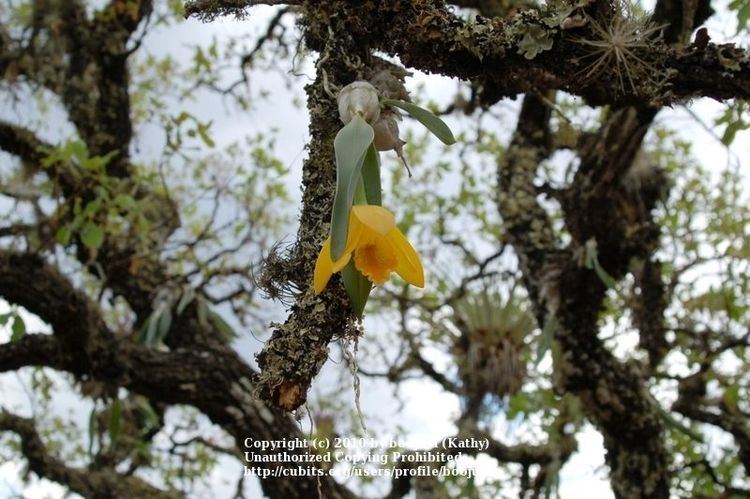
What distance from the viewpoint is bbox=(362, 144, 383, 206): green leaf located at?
0.81 meters

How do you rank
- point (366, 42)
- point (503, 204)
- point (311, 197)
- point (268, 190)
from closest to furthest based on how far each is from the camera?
point (311, 197) → point (366, 42) → point (503, 204) → point (268, 190)

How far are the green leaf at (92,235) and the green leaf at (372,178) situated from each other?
2.07 metres

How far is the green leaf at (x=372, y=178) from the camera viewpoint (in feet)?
2.67

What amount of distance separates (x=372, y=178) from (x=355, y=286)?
0.12 meters

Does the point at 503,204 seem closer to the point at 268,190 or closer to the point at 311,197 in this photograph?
the point at 268,190

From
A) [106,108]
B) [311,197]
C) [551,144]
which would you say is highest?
[106,108]

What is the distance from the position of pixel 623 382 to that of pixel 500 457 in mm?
684

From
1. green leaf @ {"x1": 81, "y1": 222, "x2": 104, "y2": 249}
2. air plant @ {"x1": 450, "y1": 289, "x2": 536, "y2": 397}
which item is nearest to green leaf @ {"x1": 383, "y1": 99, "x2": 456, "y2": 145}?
green leaf @ {"x1": 81, "y1": 222, "x2": 104, "y2": 249}

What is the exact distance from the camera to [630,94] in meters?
1.24

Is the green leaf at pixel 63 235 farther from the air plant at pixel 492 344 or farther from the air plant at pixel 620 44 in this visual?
the air plant at pixel 620 44

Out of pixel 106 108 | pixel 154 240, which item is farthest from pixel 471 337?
pixel 106 108

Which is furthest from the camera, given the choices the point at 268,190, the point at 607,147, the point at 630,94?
the point at 268,190

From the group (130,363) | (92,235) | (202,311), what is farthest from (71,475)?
(92,235)

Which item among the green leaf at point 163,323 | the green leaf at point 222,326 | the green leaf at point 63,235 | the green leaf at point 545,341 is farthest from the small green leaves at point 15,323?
the green leaf at point 545,341
